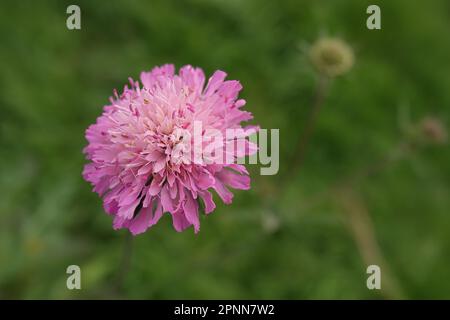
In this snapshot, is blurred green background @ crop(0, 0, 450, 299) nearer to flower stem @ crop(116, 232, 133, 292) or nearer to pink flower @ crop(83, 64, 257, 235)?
flower stem @ crop(116, 232, 133, 292)

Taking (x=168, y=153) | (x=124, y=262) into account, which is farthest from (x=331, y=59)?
(x=124, y=262)

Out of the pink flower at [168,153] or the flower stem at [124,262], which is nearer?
the pink flower at [168,153]

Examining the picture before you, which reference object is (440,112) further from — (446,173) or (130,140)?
(130,140)

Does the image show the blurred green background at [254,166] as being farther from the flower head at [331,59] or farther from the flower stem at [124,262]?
the flower head at [331,59]

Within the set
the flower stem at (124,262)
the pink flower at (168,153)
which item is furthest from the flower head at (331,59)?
the flower stem at (124,262)

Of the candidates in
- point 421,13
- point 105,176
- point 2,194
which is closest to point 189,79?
point 105,176
